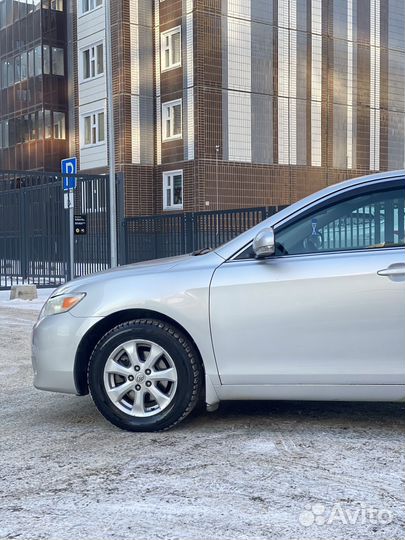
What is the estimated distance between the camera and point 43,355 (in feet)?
15.6

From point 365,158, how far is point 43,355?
94.9 ft

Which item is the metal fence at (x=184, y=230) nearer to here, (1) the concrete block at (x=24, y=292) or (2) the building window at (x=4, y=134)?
(1) the concrete block at (x=24, y=292)

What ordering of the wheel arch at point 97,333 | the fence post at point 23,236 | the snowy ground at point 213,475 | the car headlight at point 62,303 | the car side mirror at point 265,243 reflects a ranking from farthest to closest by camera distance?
the fence post at point 23,236
the car headlight at point 62,303
the wheel arch at point 97,333
the car side mirror at point 265,243
the snowy ground at point 213,475

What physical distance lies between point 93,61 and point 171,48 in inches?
167

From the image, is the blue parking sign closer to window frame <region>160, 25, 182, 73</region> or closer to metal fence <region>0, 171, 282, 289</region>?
metal fence <region>0, 171, 282, 289</region>

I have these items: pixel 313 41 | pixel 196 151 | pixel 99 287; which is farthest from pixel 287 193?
pixel 99 287

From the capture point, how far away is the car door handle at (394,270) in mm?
4156

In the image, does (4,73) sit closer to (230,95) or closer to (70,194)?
Answer: (230,95)

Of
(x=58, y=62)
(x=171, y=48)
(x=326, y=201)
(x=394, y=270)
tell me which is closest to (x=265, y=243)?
(x=326, y=201)

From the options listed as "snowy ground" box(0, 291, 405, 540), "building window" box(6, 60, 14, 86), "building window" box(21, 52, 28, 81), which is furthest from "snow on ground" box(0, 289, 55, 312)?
"building window" box(6, 60, 14, 86)

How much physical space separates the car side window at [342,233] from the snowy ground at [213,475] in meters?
1.25

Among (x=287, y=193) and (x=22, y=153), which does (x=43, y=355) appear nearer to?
(x=287, y=193)

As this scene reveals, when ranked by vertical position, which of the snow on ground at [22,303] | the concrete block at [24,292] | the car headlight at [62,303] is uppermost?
the car headlight at [62,303]

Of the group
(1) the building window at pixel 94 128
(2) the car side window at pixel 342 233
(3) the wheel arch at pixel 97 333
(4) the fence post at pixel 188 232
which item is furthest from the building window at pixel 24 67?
(2) the car side window at pixel 342 233
